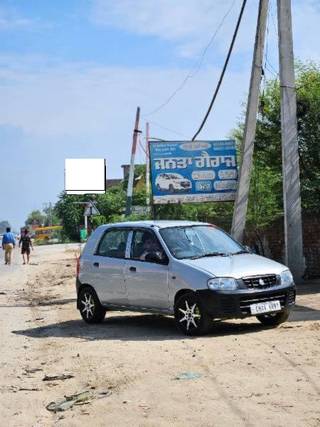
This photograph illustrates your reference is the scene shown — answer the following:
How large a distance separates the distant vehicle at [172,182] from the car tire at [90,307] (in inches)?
295

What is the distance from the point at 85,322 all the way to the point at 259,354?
488 centimetres

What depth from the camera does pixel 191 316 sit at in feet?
33.2

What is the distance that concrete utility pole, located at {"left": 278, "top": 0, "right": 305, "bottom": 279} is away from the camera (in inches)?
663

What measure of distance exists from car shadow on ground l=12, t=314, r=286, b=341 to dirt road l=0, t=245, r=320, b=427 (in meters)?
0.02

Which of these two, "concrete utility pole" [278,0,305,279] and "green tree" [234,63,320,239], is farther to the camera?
"green tree" [234,63,320,239]

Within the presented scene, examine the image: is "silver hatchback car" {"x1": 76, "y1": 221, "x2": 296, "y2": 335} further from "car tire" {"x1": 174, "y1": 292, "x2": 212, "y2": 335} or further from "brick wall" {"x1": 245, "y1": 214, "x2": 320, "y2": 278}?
"brick wall" {"x1": 245, "y1": 214, "x2": 320, "y2": 278}

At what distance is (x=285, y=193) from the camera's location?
16.9 meters

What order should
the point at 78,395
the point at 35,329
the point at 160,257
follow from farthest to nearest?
1. the point at 35,329
2. the point at 160,257
3. the point at 78,395

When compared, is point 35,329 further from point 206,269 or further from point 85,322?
point 206,269

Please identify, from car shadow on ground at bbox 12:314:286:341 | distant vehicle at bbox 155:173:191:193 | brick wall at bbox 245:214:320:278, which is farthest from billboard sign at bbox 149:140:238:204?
car shadow on ground at bbox 12:314:286:341

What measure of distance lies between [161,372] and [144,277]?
3.45 metres

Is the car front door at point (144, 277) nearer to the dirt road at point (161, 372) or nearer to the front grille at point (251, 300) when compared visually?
the dirt road at point (161, 372)

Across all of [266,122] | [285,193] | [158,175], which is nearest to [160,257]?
[285,193]

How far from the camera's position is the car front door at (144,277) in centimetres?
1069
